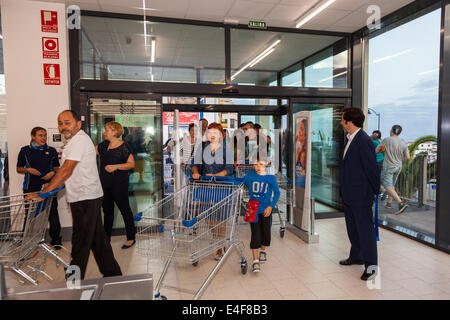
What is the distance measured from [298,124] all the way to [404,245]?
232 centimetres

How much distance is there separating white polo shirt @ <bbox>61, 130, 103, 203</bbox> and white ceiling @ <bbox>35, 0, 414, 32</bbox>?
8.47 feet

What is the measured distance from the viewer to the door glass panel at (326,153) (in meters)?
5.76

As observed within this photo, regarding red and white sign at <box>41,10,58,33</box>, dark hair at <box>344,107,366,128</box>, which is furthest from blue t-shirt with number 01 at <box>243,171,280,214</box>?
red and white sign at <box>41,10,58,33</box>

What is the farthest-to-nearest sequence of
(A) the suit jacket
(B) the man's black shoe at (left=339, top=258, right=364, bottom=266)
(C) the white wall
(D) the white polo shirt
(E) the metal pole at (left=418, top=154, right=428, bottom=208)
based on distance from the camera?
(E) the metal pole at (left=418, top=154, right=428, bottom=208) < (C) the white wall < (B) the man's black shoe at (left=339, top=258, right=364, bottom=266) < (A) the suit jacket < (D) the white polo shirt

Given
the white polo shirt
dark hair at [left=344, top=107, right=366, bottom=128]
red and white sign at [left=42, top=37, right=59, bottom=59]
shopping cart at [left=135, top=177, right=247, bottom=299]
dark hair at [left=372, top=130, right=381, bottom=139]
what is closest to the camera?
shopping cart at [left=135, top=177, right=247, bottom=299]

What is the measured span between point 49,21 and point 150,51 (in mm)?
1449

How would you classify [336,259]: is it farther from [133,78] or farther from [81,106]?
[81,106]

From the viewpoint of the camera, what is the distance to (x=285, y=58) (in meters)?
5.61

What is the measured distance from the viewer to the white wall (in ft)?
14.0

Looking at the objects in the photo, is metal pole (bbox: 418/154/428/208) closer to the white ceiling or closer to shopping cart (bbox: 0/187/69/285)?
the white ceiling

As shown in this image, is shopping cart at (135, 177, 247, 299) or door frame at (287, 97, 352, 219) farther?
door frame at (287, 97, 352, 219)

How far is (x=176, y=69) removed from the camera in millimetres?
5109

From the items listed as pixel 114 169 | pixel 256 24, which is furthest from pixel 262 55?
pixel 114 169

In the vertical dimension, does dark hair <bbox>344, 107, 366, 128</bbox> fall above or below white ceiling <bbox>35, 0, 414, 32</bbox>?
below
